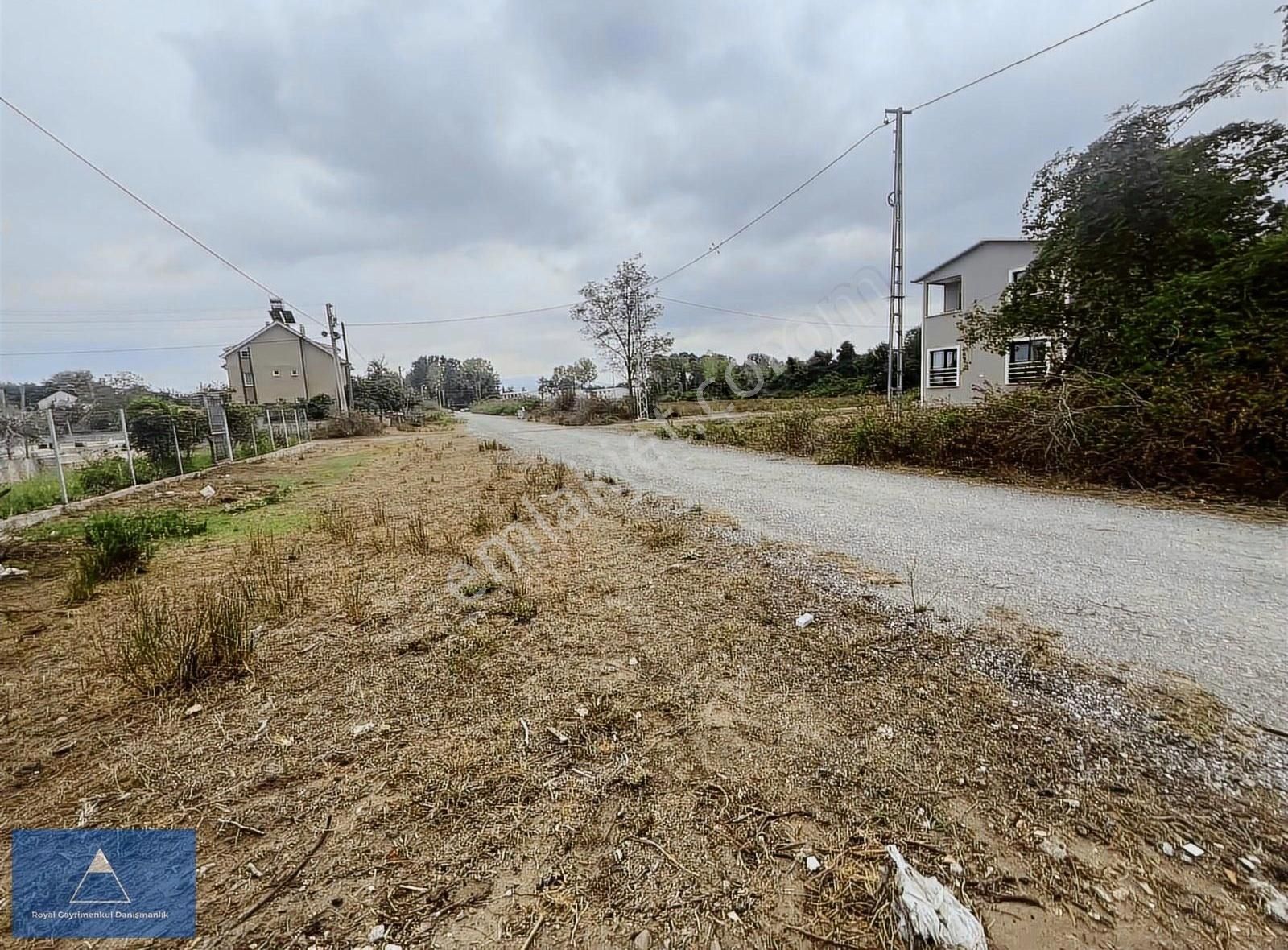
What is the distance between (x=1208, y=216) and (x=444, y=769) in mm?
9224

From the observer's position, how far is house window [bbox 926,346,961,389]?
63.1ft

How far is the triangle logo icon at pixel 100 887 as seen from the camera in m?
1.30

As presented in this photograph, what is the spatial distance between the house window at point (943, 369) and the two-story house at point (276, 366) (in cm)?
3495

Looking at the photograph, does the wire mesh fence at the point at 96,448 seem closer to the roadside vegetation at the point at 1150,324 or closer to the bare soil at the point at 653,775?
the bare soil at the point at 653,775

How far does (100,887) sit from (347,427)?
83.7 feet

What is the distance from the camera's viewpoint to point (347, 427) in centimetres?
2348

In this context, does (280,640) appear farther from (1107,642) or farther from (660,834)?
(1107,642)

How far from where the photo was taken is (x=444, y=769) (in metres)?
1.69

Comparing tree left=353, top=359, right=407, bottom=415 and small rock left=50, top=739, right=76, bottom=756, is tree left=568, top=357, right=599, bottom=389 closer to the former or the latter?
tree left=353, top=359, right=407, bottom=415

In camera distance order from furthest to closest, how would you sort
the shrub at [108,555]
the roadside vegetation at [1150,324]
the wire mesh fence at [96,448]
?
the wire mesh fence at [96,448]
the roadside vegetation at [1150,324]
the shrub at [108,555]

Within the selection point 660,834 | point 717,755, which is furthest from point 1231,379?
point 660,834

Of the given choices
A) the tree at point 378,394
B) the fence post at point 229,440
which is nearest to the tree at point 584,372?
the tree at point 378,394

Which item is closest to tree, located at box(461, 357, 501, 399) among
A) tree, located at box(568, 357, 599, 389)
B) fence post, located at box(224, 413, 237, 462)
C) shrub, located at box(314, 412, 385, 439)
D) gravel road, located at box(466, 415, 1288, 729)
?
tree, located at box(568, 357, 599, 389)

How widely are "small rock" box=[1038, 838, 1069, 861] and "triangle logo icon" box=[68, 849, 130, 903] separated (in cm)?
233
